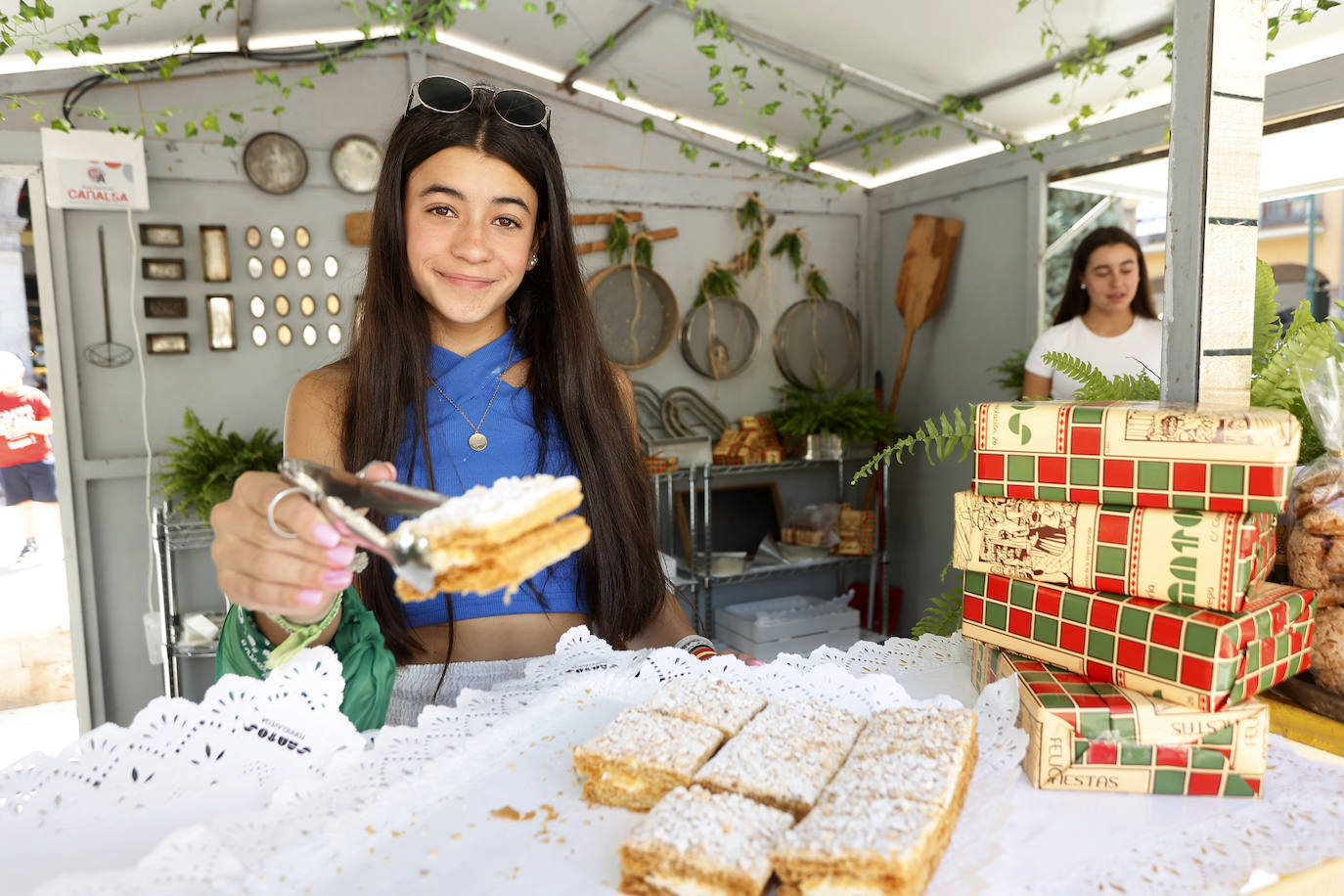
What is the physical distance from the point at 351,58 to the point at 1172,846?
4.26 meters

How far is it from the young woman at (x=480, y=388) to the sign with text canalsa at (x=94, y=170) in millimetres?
2610

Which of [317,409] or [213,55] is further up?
[213,55]

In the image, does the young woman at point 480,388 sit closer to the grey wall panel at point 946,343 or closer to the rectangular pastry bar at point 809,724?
the rectangular pastry bar at point 809,724

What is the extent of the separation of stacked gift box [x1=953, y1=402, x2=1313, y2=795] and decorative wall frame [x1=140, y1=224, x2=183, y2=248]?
376cm

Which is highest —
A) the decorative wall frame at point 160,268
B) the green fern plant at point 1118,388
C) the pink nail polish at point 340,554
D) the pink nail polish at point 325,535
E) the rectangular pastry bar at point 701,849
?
the decorative wall frame at point 160,268

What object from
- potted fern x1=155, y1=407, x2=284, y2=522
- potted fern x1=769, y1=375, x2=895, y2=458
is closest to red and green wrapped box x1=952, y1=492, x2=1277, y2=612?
potted fern x1=155, y1=407, x2=284, y2=522

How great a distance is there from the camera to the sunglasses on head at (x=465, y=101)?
4.81ft

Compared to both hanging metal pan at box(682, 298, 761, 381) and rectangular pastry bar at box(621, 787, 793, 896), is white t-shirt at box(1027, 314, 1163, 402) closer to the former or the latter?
hanging metal pan at box(682, 298, 761, 381)

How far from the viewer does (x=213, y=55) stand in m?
3.68

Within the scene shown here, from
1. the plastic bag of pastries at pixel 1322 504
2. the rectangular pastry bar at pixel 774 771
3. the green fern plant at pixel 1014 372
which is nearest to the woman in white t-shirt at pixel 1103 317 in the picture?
the green fern plant at pixel 1014 372

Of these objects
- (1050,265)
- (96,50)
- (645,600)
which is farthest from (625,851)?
(1050,265)

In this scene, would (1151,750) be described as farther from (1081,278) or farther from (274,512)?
(1081,278)

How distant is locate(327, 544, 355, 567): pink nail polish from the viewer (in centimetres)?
80

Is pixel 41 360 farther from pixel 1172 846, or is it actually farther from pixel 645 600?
pixel 1172 846
